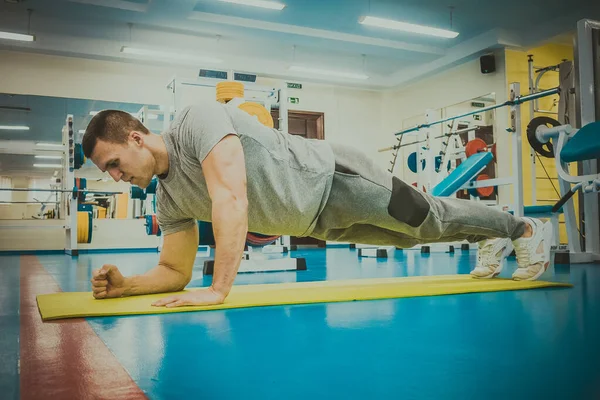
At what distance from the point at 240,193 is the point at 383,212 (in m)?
0.55

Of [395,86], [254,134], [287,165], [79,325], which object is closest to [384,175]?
[287,165]

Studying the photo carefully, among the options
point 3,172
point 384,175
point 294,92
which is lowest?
point 384,175

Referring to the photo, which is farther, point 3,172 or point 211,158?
point 3,172

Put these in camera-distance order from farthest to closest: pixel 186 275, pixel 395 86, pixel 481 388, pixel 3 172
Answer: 1. pixel 395 86
2. pixel 3 172
3. pixel 186 275
4. pixel 481 388

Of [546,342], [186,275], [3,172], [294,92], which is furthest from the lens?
[294,92]

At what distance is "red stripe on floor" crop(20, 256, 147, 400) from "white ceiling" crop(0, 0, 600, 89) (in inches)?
215

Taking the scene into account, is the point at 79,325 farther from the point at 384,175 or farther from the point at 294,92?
the point at 294,92

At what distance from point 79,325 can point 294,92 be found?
7580 millimetres

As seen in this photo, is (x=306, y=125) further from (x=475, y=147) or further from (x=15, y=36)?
(x=15, y=36)

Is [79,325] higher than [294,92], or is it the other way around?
[294,92]

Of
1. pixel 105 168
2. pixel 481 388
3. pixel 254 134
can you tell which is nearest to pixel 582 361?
pixel 481 388

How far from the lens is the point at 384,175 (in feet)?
5.78

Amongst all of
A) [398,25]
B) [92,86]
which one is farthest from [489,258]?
[92,86]

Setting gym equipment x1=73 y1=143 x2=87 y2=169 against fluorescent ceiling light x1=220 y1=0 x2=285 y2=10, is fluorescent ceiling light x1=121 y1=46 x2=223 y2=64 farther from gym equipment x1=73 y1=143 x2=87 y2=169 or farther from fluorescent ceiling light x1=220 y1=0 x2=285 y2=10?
gym equipment x1=73 y1=143 x2=87 y2=169
